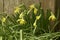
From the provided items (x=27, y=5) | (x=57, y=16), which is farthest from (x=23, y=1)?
(x=57, y=16)

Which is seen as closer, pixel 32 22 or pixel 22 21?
pixel 22 21

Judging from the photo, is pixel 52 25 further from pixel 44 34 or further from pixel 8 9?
pixel 8 9

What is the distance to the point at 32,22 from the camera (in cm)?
288

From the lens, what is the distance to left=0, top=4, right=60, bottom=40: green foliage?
108 inches

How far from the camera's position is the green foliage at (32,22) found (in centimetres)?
273

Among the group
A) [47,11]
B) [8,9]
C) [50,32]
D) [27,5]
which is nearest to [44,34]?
[50,32]

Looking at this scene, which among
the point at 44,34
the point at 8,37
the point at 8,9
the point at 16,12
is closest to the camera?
the point at 8,37

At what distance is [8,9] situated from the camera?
320cm

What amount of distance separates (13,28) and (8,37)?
0.33m

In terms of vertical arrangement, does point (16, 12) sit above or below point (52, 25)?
above

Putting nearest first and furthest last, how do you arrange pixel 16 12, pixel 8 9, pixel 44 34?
pixel 44 34
pixel 16 12
pixel 8 9

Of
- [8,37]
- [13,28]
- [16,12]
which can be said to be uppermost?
[16,12]

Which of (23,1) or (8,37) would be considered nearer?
(8,37)

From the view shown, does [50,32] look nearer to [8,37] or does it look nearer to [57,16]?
[57,16]
